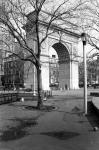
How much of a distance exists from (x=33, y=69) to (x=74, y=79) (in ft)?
45.9

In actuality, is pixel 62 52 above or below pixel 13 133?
above

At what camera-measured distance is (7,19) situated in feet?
47.1

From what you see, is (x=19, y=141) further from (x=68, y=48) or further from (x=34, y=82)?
(x=68, y=48)

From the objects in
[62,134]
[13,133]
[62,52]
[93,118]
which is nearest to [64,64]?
[62,52]

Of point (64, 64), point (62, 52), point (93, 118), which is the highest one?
point (62, 52)

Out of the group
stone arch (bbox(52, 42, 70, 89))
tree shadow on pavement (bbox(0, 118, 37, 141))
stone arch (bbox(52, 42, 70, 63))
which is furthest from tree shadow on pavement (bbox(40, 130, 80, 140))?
stone arch (bbox(52, 42, 70, 89))

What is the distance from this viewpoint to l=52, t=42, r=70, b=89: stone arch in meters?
43.6

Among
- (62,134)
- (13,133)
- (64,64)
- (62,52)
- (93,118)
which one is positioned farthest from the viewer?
(64,64)

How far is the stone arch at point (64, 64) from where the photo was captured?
43612 millimetres

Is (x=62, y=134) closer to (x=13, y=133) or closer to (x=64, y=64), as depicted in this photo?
(x=13, y=133)

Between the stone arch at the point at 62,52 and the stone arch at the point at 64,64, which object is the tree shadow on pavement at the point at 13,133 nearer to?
the stone arch at the point at 62,52

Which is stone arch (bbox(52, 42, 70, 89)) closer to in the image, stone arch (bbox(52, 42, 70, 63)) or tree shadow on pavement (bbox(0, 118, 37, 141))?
stone arch (bbox(52, 42, 70, 63))

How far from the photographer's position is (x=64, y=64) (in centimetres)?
4591

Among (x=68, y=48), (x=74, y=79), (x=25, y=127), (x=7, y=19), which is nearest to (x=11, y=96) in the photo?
(x=7, y=19)
